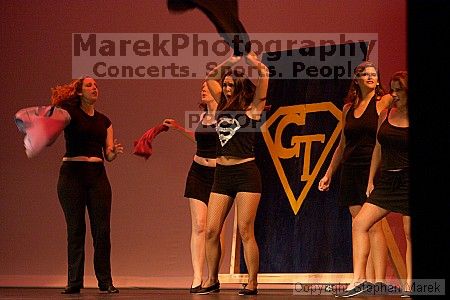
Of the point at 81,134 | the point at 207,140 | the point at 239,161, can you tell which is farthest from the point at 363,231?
the point at 81,134

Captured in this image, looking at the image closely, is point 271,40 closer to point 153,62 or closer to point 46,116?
point 153,62

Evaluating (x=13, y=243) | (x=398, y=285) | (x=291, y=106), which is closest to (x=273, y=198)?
(x=291, y=106)

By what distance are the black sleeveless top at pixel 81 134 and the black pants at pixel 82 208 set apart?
0.27ft

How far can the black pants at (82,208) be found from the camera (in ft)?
21.1

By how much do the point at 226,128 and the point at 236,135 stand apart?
9cm

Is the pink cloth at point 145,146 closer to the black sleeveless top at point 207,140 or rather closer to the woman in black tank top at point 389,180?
the black sleeveless top at point 207,140

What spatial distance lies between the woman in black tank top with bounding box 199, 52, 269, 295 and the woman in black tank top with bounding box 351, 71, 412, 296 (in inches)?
27.1

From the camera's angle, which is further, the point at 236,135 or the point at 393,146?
the point at 236,135

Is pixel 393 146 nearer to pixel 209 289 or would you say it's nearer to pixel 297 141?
pixel 297 141

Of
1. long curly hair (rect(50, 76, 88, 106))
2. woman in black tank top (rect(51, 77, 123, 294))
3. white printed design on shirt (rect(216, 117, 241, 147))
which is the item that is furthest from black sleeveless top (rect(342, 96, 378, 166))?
long curly hair (rect(50, 76, 88, 106))

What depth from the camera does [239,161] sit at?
20.2 feet

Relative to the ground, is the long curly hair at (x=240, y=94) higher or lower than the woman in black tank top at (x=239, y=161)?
higher

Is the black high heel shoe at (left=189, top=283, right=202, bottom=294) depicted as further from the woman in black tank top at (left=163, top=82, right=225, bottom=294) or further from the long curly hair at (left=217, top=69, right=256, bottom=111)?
the long curly hair at (left=217, top=69, right=256, bottom=111)

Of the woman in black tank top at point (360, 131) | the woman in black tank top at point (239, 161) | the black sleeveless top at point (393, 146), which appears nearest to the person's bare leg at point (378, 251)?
the woman in black tank top at point (360, 131)
